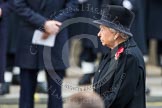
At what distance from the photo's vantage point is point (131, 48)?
187 inches

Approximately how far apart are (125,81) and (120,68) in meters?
0.12

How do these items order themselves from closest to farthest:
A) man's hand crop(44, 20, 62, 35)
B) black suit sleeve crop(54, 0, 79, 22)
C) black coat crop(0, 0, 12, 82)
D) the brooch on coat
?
the brooch on coat → man's hand crop(44, 20, 62, 35) → black suit sleeve crop(54, 0, 79, 22) → black coat crop(0, 0, 12, 82)

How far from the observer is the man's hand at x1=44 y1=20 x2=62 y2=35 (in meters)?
6.53

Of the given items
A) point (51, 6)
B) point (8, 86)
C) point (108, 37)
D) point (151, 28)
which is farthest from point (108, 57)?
point (151, 28)

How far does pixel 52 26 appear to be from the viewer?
652cm

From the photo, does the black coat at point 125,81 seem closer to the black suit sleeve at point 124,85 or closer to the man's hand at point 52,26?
the black suit sleeve at point 124,85

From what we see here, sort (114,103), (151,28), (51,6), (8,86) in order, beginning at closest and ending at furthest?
(114,103), (51,6), (8,86), (151,28)

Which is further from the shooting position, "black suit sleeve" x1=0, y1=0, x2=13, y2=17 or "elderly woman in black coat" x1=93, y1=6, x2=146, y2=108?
"black suit sleeve" x1=0, y1=0, x2=13, y2=17

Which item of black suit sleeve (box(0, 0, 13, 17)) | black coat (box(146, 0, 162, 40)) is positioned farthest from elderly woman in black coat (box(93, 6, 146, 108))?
black coat (box(146, 0, 162, 40))

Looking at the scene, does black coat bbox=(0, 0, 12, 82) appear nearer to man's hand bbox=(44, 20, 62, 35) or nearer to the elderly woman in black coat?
man's hand bbox=(44, 20, 62, 35)

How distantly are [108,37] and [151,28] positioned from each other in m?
3.99

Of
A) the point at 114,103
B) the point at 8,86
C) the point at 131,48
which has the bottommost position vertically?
the point at 8,86

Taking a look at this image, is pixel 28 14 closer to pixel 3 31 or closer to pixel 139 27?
pixel 3 31

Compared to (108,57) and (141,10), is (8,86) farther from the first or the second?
(108,57)
